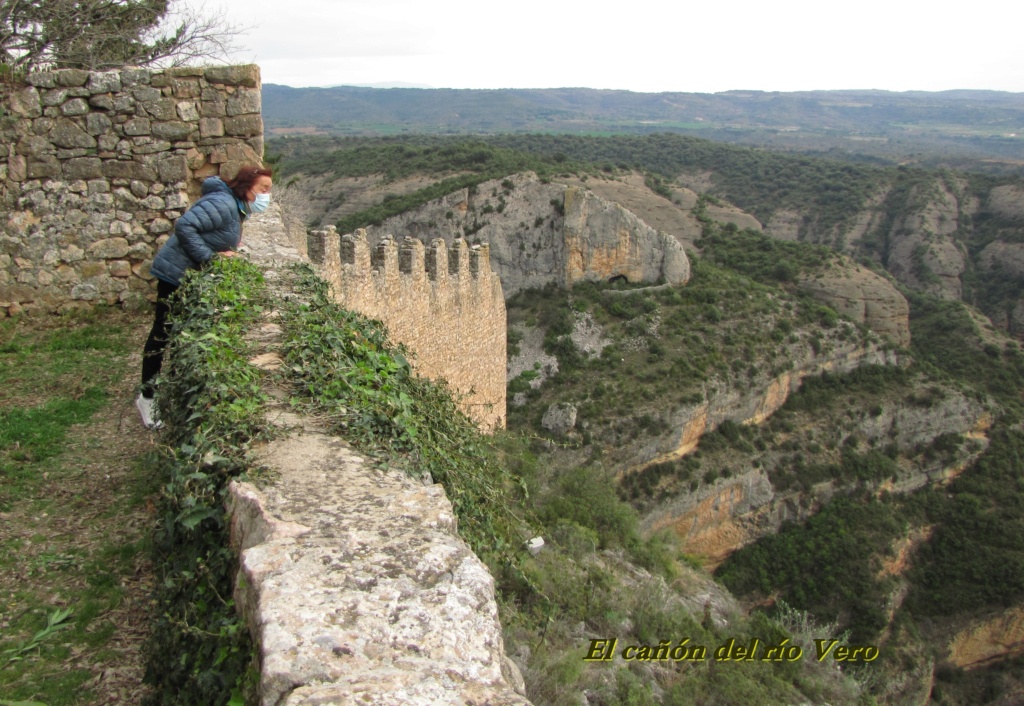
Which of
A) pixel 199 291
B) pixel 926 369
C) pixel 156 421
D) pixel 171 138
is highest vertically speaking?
pixel 171 138

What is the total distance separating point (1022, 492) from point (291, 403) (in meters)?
39.6

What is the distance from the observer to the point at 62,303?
661cm

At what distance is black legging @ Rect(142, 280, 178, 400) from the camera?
4621 mm

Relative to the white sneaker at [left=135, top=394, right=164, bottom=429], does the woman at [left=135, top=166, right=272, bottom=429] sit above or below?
above

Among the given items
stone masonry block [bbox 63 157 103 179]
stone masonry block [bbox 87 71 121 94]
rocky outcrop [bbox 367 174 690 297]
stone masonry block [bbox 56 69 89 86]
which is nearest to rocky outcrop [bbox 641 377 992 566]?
rocky outcrop [bbox 367 174 690 297]

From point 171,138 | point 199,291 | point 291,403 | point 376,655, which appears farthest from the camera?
point 171,138

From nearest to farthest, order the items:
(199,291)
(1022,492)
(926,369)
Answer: (199,291)
(1022,492)
(926,369)

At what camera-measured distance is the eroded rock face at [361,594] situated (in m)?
2.02

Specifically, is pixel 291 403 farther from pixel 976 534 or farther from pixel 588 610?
pixel 976 534

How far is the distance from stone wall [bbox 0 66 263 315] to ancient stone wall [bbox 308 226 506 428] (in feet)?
6.30

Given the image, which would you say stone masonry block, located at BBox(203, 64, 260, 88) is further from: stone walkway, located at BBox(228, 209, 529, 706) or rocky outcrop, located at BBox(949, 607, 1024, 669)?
rocky outcrop, located at BBox(949, 607, 1024, 669)

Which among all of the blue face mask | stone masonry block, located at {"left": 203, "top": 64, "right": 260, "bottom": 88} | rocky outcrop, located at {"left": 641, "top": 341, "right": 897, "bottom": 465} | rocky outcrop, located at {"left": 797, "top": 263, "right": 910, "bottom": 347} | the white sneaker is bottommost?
rocky outcrop, located at {"left": 641, "top": 341, "right": 897, "bottom": 465}

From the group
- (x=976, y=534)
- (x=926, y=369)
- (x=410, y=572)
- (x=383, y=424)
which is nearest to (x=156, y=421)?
(x=383, y=424)

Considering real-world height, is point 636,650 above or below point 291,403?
below
